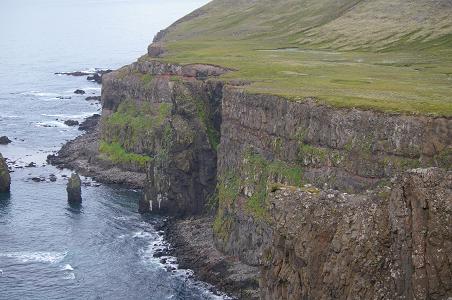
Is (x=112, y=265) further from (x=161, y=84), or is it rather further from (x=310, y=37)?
(x=310, y=37)

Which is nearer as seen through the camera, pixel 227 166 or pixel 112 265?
pixel 112 265

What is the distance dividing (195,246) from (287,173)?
18627 millimetres

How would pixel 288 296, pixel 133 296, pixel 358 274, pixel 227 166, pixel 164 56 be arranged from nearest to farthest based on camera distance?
pixel 358 274 → pixel 288 296 → pixel 133 296 → pixel 227 166 → pixel 164 56

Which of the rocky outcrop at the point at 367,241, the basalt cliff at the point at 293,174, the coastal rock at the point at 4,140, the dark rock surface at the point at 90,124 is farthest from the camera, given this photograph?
the dark rock surface at the point at 90,124

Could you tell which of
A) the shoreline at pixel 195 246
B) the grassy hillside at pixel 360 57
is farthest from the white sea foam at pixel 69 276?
the grassy hillside at pixel 360 57

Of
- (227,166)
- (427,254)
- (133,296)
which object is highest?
(427,254)

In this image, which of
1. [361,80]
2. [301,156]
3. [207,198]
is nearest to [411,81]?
[361,80]

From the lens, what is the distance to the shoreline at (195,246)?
93.2 meters

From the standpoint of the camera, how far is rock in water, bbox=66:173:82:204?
127500 millimetres

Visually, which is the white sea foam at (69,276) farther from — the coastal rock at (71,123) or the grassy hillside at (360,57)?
the coastal rock at (71,123)

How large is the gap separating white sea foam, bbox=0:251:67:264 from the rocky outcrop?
53621mm

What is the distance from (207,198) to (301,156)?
100 feet

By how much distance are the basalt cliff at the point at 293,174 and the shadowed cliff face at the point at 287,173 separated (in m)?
0.12

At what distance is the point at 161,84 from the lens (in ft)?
491
